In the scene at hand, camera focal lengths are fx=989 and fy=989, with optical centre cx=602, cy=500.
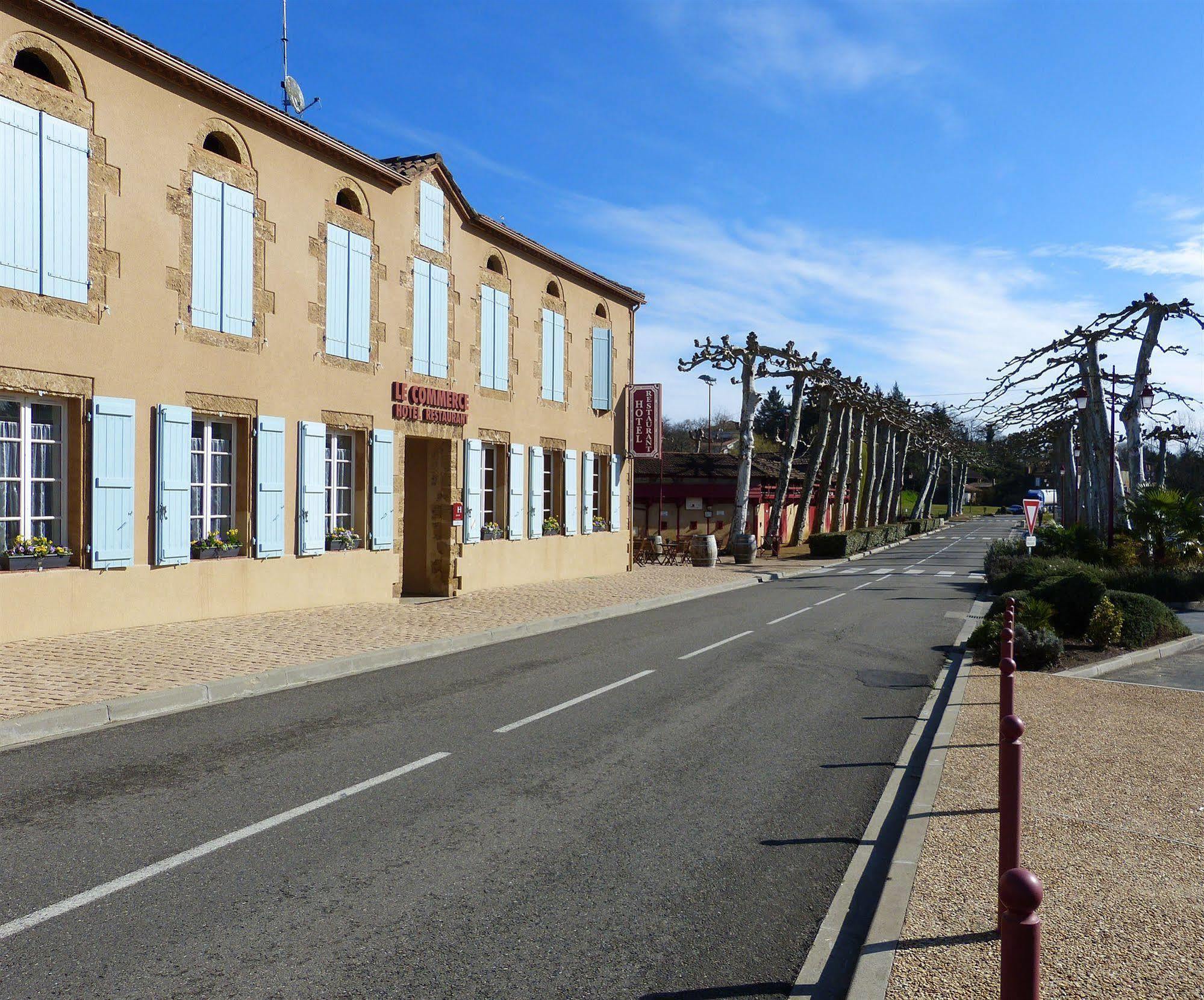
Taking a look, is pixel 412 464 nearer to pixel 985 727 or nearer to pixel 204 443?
pixel 204 443

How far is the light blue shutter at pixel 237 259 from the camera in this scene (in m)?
14.1

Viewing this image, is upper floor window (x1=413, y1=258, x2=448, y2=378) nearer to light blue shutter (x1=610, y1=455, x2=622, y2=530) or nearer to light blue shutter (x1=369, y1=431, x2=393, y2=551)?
light blue shutter (x1=369, y1=431, x2=393, y2=551)

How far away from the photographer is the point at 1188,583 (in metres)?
20.5

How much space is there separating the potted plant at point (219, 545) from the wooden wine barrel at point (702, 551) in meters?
20.4

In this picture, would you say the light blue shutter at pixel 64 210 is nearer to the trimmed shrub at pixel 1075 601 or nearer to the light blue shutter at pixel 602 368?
the trimmed shrub at pixel 1075 601

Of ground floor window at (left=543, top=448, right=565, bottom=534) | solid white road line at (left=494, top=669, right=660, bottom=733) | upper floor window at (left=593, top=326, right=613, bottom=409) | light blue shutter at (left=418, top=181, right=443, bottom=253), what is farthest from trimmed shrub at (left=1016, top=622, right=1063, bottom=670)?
upper floor window at (left=593, top=326, right=613, bottom=409)

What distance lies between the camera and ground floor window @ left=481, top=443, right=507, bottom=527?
21484 millimetres

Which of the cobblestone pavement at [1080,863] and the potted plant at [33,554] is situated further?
the potted plant at [33,554]

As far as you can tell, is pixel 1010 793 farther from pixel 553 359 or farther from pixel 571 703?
pixel 553 359

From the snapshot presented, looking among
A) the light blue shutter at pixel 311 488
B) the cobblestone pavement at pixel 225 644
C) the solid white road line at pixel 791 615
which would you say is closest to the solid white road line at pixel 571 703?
the cobblestone pavement at pixel 225 644

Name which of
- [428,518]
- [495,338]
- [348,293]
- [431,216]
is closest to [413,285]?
[431,216]

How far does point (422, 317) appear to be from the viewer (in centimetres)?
1858

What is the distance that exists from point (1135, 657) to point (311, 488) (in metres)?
12.0

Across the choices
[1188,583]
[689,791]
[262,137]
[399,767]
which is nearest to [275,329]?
[262,137]
